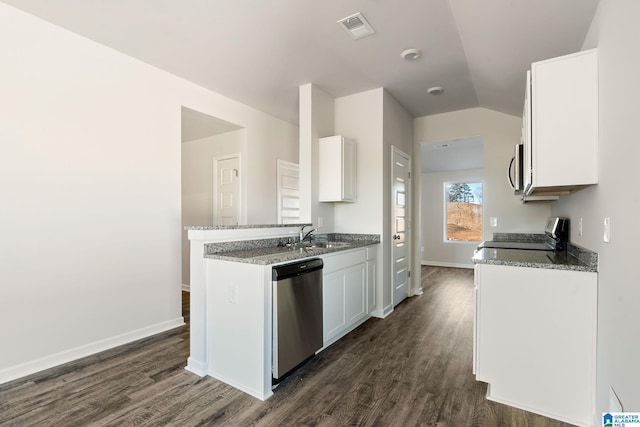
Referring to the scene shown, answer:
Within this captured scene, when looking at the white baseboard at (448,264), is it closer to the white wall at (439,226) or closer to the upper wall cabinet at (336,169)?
the white wall at (439,226)

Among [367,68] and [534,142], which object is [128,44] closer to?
[367,68]

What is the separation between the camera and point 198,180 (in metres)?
5.09

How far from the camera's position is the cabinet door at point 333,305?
9.16 ft

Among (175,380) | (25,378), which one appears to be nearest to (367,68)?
(175,380)

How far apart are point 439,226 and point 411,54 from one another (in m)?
5.48

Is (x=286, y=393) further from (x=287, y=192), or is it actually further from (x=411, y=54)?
→ (x=287, y=192)

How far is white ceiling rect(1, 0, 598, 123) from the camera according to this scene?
7.20ft

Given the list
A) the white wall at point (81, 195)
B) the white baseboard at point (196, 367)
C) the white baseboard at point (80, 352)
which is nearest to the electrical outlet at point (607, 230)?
the white baseboard at point (196, 367)

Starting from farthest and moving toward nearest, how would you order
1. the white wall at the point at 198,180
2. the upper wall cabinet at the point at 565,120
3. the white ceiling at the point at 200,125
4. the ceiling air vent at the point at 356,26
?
the white wall at the point at 198,180 < the white ceiling at the point at 200,125 < the ceiling air vent at the point at 356,26 < the upper wall cabinet at the point at 565,120

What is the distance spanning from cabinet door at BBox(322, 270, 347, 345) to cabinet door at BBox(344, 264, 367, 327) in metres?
0.09

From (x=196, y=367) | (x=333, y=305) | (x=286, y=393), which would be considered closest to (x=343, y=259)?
(x=333, y=305)

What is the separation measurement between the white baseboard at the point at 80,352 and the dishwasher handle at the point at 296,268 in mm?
1875

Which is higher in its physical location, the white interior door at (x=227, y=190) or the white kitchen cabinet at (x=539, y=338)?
the white interior door at (x=227, y=190)

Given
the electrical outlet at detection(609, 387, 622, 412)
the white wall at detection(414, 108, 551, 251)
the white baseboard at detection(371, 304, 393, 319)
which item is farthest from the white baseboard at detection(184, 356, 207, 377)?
the white wall at detection(414, 108, 551, 251)
